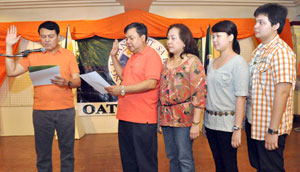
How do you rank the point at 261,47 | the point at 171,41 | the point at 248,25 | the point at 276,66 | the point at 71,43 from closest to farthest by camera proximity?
the point at 276,66 → the point at 261,47 → the point at 171,41 → the point at 71,43 → the point at 248,25

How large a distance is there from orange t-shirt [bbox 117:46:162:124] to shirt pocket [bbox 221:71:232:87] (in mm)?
459

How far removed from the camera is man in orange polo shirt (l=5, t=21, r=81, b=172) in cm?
200

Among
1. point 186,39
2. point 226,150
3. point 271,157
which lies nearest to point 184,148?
point 226,150

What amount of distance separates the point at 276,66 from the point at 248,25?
13.1 ft

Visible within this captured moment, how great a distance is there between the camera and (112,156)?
3.44 metres

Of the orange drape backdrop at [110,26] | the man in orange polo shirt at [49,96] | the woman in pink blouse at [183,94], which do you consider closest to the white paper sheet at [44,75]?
the man in orange polo shirt at [49,96]

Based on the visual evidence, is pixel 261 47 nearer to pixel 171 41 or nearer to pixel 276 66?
pixel 276 66

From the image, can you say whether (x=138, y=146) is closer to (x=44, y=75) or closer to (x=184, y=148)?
(x=184, y=148)

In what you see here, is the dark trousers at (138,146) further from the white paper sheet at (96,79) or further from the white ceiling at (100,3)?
the white ceiling at (100,3)

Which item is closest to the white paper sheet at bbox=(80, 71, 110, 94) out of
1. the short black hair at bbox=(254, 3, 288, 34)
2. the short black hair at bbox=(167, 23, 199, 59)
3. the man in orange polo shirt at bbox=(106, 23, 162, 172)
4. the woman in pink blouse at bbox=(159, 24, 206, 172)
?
the man in orange polo shirt at bbox=(106, 23, 162, 172)

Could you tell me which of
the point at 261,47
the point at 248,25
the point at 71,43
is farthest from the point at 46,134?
the point at 248,25

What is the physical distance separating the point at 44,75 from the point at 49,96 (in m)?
0.19

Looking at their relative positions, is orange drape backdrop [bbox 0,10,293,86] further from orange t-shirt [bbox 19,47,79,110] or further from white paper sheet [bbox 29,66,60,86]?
white paper sheet [bbox 29,66,60,86]

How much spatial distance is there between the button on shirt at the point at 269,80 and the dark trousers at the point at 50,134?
1.49 metres
